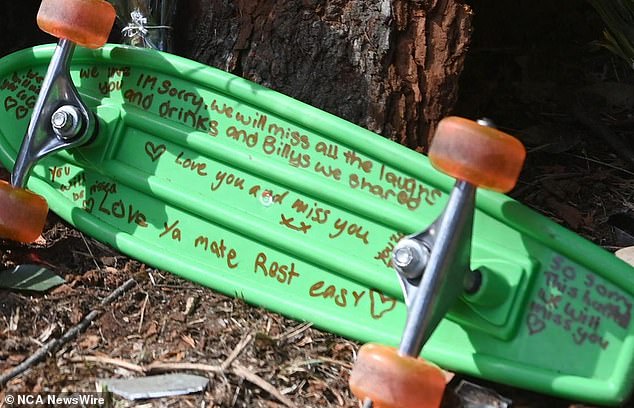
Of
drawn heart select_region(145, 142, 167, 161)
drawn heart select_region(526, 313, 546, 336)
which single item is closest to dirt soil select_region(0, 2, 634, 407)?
drawn heart select_region(526, 313, 546, 336)

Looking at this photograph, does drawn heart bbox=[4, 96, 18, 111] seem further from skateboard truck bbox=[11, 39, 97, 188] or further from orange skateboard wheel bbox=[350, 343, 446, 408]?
orange skateboard wheel bbox=[350, 343, 446, 408]

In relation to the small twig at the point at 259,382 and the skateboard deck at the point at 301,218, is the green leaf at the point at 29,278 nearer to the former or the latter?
the skateboard deck at the point at 301,218

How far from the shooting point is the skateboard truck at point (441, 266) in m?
1.39

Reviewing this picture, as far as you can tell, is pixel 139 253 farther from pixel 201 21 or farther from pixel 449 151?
pixel 449 151

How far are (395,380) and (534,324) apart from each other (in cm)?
33

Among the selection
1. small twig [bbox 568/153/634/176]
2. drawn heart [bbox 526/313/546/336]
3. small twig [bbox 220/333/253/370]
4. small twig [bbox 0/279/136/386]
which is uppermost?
small twig [bbox 568/153/634/176]

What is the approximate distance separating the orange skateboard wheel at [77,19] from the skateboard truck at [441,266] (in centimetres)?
76

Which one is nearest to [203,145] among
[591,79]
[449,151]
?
[449,151]

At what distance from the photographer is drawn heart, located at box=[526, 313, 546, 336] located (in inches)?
62.4

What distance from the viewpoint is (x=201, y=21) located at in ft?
6.77

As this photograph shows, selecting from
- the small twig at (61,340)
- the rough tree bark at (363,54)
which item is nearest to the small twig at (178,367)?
the small twig at (61,340)

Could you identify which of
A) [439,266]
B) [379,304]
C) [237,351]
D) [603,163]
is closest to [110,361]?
[237,351]

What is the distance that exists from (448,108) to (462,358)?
564mm

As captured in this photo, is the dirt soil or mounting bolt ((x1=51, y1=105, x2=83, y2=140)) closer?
the dirt soil
